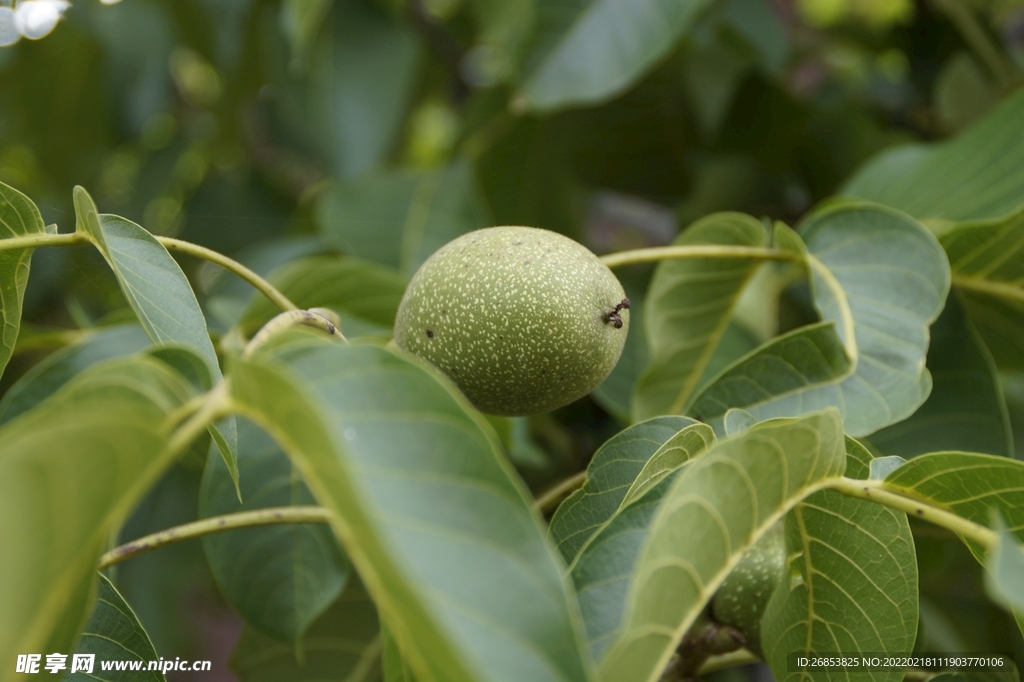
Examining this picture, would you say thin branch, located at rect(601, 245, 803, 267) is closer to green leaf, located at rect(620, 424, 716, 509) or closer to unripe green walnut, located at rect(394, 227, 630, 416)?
unripe green walnut, located at rect(394, 227, 630, 416)

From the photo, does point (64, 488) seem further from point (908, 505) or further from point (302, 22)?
point (302, 22)

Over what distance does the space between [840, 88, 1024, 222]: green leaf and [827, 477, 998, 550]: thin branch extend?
1.51 ft

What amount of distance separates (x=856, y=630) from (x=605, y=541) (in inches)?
7.4

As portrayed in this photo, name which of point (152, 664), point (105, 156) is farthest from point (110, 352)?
point (105, 156)

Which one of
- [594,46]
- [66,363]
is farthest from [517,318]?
[594,46]

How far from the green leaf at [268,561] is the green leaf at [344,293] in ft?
0.43

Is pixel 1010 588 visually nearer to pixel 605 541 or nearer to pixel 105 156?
pixel 605 541

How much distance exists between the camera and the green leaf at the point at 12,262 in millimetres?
509

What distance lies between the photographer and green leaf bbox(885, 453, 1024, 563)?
419 millimetres

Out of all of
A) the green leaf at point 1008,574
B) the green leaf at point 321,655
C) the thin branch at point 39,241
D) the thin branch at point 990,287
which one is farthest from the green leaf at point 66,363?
the thin branch at point 990,287

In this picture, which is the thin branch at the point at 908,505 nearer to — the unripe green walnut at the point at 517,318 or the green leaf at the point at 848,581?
the green leaf at the point at 848,581

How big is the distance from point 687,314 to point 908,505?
368 mm

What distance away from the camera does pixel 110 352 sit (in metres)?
0.72

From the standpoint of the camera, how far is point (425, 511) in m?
Result: 0.30
